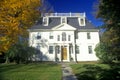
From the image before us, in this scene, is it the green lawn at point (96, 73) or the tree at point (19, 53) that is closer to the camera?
the green lawn at point (96, 73)

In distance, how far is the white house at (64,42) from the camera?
1380 inches

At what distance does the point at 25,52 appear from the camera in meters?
31.1

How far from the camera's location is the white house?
35.1m

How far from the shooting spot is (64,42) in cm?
3497

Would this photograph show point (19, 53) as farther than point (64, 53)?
No

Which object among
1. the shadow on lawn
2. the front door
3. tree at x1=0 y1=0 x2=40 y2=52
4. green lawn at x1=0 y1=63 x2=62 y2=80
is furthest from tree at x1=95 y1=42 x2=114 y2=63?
tree at x1=0 y1=0 x2=40 y2=52

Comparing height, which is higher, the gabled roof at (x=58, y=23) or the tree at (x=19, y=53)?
the gabled roof at (x=58, y=23)

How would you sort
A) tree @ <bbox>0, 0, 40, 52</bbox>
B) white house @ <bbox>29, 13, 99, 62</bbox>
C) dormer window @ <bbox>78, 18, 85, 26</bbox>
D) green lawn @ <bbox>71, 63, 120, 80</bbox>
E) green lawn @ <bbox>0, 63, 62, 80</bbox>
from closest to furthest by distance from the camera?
tree @ <bbox>0, 0, 40, 52</bbox> < green lawn @ <bbox>0, 63, 62, 80</bbox> < green lawn @ <bbox>71, 63, 120, 80</bbox> < white house @ <bbox>29, 13, 99, 62</bbox> < dormer window @ <bbox>78, 18, 85, 26</bbox>

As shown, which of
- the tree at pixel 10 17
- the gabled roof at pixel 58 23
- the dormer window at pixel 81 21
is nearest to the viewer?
the tree at pixel 10 17

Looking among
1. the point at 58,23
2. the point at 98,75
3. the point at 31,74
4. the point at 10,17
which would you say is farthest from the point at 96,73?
the point at 58,23

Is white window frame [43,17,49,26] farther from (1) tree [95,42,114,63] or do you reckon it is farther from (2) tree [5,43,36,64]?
(1) tree [95,42,114,63]

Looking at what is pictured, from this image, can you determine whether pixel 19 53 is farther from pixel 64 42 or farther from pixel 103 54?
pixel 103 54

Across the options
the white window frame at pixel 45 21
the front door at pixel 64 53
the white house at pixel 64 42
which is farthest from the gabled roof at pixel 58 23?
the front door at pixel 64 53

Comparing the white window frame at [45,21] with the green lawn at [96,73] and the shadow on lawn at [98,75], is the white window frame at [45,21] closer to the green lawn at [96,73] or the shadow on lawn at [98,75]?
the green lawn at [96,73]
